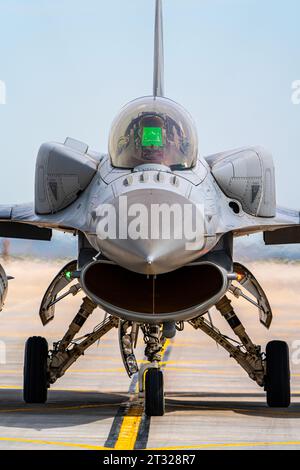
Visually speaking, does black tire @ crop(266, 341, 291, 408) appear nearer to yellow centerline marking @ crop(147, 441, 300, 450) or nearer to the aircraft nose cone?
yellow centerline marking @ crop(147, 441, 300, 450)

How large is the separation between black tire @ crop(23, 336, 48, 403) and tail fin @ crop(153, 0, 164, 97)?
3.85 meters

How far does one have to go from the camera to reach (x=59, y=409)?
14609 mm

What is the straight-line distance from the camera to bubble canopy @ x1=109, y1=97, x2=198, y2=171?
1309 centimetres

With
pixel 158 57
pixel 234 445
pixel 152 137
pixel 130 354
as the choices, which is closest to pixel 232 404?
pixel 130 354

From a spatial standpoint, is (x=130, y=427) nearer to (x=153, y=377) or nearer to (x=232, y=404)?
(x=153, y=377)

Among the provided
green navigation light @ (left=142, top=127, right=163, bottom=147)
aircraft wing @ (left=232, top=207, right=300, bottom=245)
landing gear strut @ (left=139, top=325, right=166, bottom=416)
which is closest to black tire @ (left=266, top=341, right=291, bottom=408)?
aircraft wing @ (left=232, top=207, right=300, bottom=245)

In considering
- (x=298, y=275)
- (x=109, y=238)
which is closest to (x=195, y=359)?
(x=109, y=238)

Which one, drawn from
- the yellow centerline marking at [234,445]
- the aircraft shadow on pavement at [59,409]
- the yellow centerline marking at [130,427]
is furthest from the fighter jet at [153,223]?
the yellow centerline marking at [234,445]

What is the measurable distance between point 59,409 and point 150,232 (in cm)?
384

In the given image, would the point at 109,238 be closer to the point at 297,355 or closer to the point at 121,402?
the point at 121,402

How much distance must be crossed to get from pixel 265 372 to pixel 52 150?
151 inches

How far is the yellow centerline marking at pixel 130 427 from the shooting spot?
1155 cm

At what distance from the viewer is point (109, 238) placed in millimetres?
11773

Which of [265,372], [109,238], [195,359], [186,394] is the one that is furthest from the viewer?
[195,359]
